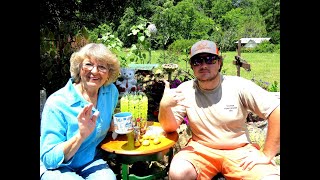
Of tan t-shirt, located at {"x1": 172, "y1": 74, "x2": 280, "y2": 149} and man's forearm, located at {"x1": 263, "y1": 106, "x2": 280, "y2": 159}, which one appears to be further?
tan t-shirt, located at {"x1": 172, "y1": 74, "x2": 280, "y2": 149}

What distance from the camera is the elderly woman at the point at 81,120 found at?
7.53 ft

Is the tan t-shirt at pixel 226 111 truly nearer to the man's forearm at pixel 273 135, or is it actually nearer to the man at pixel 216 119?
the man at pixel 216 119

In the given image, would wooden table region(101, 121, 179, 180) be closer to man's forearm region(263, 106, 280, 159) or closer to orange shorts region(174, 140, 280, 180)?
orange shorts region(174, 140, 280, 180)

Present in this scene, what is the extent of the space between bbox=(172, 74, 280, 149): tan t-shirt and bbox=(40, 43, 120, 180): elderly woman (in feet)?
2.46

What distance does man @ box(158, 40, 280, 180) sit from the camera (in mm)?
2678

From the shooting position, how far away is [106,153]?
112 inches

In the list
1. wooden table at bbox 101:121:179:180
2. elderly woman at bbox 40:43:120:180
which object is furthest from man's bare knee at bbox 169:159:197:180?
elderly woman at bbox 40:43:120:180

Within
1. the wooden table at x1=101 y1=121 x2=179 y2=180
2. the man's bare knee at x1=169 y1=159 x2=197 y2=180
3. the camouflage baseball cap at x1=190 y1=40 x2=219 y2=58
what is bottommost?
the man's bare knee at x1=169 y1=159 x2=197 y2=180

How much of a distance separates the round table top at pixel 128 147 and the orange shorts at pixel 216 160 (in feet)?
0.54

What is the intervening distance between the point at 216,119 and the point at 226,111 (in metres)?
0.11

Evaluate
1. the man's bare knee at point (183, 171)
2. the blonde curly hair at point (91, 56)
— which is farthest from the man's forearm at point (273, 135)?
the blonde curly hair at point (91, 56)
